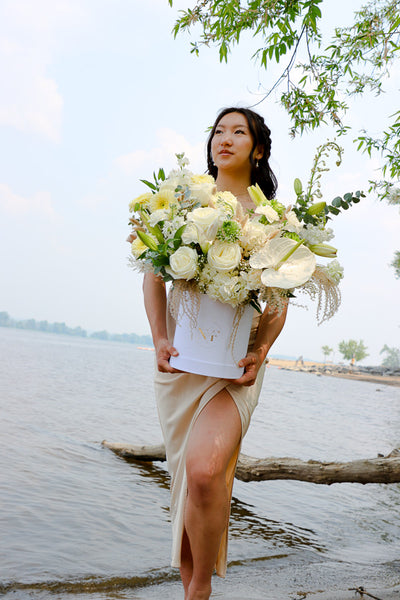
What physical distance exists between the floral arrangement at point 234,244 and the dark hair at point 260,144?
2.11 feet

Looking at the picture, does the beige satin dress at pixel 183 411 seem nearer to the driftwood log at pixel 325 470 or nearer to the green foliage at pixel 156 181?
the green foliage at pixel 156 181

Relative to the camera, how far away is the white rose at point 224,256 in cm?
233

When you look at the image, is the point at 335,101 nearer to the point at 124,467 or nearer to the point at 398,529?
the point at 398,529

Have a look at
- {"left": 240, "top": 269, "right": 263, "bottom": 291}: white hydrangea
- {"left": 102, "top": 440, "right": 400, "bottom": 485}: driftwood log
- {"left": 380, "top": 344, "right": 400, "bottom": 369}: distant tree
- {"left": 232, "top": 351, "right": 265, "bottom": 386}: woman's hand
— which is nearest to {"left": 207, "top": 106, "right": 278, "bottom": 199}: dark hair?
{"left": 240, "top": 269, "right": 263, "bottom": 291}: white hydrangea

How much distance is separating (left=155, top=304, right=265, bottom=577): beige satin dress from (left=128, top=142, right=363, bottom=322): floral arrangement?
→ 0.51 m

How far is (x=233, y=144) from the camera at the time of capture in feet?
10.3

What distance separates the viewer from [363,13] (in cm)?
567

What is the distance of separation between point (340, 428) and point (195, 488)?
13.0 m

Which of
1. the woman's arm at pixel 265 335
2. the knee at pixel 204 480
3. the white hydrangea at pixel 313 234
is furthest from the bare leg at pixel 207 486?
the white hydrangea at pixel 313 234

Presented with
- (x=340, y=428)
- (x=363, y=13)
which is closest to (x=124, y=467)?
(x=363, y=13)

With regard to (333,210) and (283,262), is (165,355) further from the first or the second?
(333,210)

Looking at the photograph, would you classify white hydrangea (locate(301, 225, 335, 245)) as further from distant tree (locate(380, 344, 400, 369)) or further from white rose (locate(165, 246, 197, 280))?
distant tree (locate(380, 344, 400, 369))

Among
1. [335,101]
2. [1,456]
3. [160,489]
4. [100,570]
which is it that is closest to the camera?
[100,570]

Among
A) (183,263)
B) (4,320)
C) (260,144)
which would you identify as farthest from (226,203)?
(4,320)
